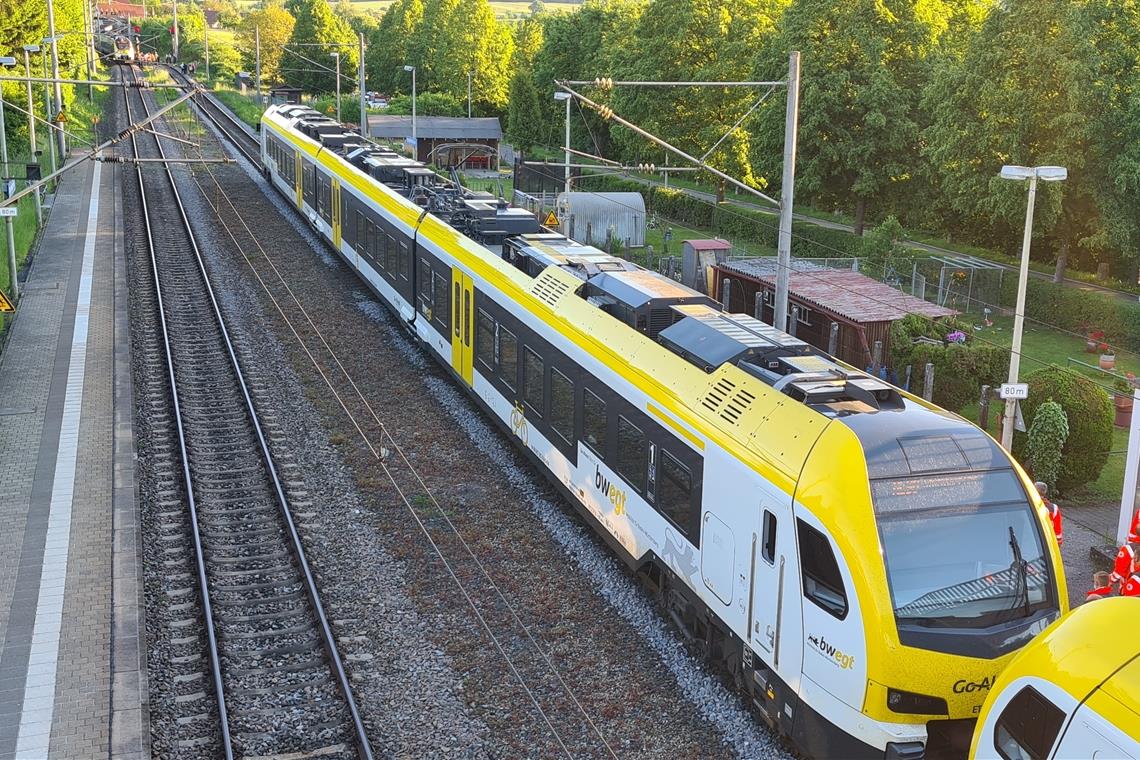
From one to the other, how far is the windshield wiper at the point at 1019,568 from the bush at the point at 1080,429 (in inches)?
383

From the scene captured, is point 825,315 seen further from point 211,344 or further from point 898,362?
point 211,344

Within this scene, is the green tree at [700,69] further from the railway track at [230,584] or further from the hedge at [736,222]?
the railway track at [230,584]

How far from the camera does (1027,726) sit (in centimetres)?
803

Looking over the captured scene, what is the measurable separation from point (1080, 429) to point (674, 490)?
31.7 feet

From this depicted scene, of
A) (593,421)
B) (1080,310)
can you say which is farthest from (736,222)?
(593,421)

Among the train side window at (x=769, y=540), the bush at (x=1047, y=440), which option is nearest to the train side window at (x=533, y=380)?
the train side window at (x=769, y=540)

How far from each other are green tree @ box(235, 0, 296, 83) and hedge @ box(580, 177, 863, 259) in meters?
47.6

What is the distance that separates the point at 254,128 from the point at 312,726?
5847 centimetres

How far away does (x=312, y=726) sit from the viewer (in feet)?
35.9

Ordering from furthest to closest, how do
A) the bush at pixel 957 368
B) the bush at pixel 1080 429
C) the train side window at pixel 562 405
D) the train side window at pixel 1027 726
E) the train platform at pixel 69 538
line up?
the bush at pixel 957 368 → the bush at pixel 1080 429 → the train side window at pixel 562 405 → the train platform at pixel 69 538 → the train side window at pixel 1027 726

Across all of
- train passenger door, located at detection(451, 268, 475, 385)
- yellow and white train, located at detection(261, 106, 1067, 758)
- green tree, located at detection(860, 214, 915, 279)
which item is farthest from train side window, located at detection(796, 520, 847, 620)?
green tree, located at detection(860, 214, 915, 279)

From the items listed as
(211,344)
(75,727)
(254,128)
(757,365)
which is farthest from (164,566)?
(254,128)

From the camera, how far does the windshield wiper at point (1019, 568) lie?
31.6ft

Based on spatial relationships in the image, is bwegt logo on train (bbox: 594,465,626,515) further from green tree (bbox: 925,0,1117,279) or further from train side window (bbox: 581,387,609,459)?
green tree (bbox: 925,0,1117,279)
